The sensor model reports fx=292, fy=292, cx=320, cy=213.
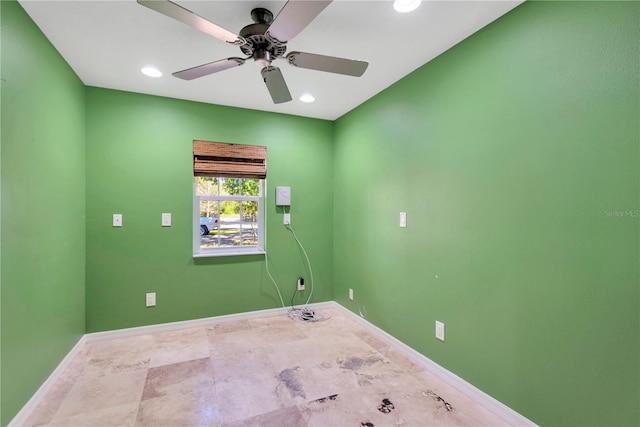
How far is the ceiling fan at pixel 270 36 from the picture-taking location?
4.14ft

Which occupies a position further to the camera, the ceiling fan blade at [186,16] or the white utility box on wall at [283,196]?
the white utility box on wall at [283,196]

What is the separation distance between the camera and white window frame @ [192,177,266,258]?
10.2 ft

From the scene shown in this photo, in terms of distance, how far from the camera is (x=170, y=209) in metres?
2.96

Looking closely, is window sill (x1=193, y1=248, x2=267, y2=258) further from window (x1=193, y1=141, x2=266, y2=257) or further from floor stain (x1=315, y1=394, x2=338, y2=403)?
floor stain (x1=315, y1=394, x2=338, y2=403)

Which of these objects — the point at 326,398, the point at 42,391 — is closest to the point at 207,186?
the point at 42,391

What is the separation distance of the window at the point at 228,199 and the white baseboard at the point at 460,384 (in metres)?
1.72

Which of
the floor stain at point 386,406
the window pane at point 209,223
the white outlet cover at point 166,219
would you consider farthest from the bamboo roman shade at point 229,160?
the floor stain at point 386,406

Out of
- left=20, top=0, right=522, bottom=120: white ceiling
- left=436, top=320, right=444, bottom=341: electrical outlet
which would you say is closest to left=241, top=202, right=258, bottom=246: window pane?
left=20, top=0, right=522, bottom=120: white ceiling

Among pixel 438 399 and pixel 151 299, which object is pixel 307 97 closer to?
pixel 151 299

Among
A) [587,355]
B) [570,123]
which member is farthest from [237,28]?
[587,355]

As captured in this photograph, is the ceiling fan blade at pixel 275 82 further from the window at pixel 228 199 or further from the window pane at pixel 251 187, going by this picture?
the window pane at pixel 251 187

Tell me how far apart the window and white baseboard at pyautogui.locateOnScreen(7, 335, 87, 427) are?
123 centimetres

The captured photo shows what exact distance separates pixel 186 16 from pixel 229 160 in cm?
191

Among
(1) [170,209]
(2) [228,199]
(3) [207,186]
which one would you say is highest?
(3) [207,186]
